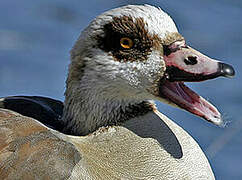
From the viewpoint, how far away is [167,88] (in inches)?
163

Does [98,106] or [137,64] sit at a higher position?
[137,64]

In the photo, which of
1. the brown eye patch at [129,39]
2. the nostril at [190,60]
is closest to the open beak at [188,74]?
the nostril at [190,60]

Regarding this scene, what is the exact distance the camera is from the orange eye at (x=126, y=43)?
4.11 m

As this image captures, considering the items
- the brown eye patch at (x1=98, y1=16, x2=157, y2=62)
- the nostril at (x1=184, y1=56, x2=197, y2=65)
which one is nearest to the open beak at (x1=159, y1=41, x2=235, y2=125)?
the nostril at (x1=184, y1=56, x2=197, y2=65)

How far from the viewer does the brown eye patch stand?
4094 millimetres

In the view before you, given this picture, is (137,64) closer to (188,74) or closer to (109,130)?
(188,74)

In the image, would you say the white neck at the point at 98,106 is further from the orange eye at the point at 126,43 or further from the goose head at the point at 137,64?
the orange eye at the point at 126,43

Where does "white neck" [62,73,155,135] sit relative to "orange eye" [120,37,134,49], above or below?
below

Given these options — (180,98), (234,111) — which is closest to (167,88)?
(180,98)

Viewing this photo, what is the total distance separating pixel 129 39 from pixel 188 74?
0.34m

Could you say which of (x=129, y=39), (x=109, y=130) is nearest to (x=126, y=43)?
(x=129, y=39)

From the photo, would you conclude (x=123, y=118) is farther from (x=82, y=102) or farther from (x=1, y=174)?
(x=1, y=174)

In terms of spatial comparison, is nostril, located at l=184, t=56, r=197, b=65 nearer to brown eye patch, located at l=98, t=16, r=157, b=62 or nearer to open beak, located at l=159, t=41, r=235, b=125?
open beak, located at l=159, t=41, r=235, b=125

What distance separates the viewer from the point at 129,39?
13.5 ft
